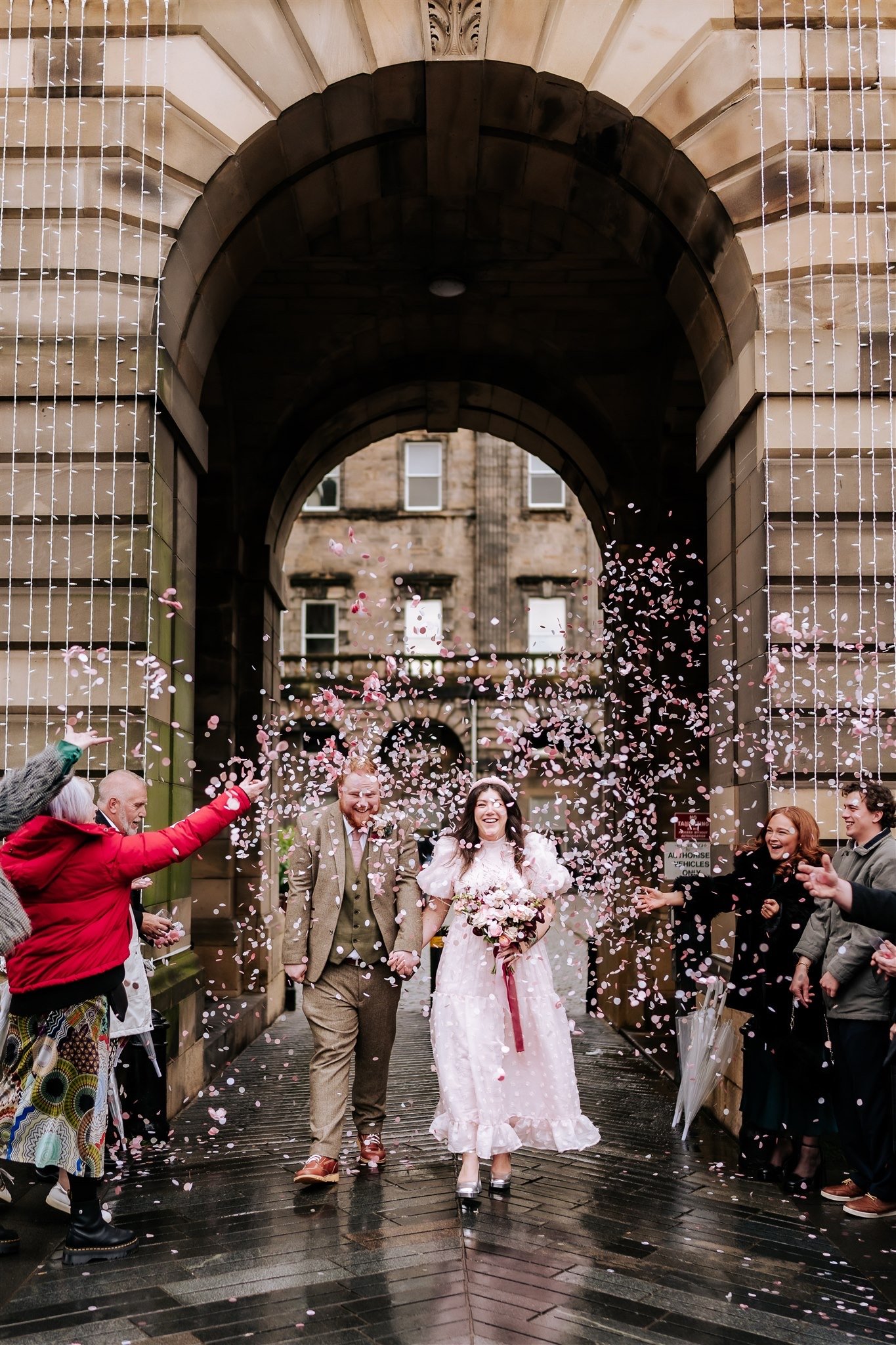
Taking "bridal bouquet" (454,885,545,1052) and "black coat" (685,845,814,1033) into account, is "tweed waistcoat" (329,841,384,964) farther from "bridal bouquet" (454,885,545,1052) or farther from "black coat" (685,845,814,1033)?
"black coat" (685,845,814,1033)

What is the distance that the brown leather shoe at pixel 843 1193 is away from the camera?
5.86m

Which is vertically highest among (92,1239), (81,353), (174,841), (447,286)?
(447,286)

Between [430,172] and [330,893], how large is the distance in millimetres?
5174

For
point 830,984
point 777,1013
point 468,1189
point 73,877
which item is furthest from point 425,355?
point 468,1189

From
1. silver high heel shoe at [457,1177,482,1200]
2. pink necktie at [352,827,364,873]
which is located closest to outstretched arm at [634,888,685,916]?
pink necktie at [352,827,364,873]

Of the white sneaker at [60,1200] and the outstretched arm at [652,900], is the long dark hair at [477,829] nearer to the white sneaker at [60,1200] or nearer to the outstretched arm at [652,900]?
the outstretched arm at [652,900]

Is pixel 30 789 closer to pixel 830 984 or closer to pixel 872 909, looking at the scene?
pixel 872 909

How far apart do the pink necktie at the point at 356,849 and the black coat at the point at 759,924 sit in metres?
1.87

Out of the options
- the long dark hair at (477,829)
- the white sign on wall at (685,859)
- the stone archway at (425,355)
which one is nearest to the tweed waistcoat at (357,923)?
the long dark hair at (477,829)

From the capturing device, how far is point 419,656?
32312 millimetres

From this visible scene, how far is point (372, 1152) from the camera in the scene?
6.25 metres

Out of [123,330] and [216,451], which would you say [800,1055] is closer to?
[123,330]

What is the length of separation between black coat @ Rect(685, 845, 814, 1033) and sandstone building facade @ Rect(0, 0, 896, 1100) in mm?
630

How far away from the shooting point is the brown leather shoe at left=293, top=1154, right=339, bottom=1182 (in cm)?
575
